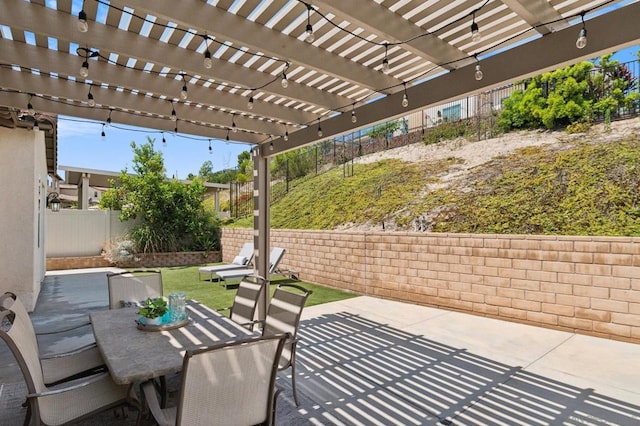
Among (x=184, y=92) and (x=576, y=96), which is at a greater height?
(x=576, y=96)

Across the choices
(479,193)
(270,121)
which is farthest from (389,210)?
(270,121)

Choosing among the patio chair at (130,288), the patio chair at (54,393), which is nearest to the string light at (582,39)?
the patio chair at (54,393)

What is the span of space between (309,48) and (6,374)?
163 inches

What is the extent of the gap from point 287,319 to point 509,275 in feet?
12.4

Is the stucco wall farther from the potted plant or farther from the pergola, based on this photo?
the potted plant

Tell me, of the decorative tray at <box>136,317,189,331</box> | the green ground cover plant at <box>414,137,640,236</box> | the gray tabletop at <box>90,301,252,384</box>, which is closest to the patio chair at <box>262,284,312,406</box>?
the gray tabletop at <box>90,301,252,384</box>

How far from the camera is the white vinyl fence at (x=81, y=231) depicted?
1159cm

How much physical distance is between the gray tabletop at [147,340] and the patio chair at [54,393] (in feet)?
0.77

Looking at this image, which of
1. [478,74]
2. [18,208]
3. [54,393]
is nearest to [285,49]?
[478,74]

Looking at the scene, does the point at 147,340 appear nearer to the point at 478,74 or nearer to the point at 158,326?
the point at 158,326

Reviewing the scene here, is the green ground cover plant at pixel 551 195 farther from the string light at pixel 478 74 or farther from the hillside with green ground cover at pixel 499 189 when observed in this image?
the string light at pixel 478 74

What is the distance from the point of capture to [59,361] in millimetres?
2787

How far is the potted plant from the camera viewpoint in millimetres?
2748

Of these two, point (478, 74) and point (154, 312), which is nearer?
point (154, 312)
